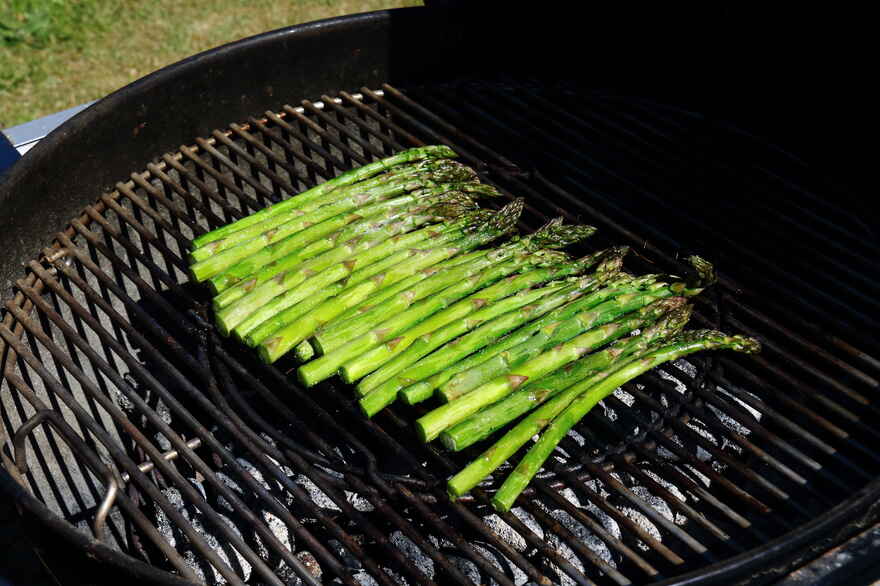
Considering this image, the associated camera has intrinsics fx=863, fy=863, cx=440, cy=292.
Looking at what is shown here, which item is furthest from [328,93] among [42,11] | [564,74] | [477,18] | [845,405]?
[42,11]

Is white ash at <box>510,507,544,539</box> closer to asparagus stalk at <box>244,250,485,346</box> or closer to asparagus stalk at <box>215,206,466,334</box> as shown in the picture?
asparagus stalk at <box>244,250,485,346</box>

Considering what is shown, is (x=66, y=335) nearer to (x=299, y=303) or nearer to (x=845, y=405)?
(x=299, y=303)

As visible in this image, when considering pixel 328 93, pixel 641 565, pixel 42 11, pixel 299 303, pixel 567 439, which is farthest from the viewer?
pixel 42 11

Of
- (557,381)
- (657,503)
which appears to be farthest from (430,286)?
(657,503)

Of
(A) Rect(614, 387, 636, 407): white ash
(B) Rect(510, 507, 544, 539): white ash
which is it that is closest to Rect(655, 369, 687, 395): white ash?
(A) Rect(614, 387, 636, 407): white ash

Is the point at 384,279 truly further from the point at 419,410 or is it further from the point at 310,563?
the point at 310,563
